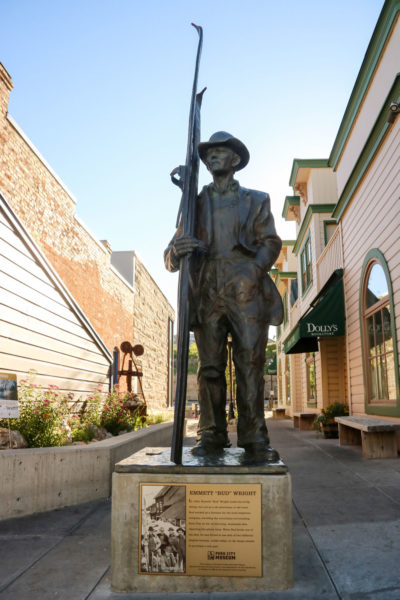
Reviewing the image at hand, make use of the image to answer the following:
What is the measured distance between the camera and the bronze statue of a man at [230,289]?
3.26 meters

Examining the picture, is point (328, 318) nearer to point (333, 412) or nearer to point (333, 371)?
point (333, 412)

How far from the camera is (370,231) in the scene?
881cm

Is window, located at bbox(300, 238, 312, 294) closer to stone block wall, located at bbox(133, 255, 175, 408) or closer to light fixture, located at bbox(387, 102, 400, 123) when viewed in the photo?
stone block wall, located at bbox(133, 255, 175, 408)

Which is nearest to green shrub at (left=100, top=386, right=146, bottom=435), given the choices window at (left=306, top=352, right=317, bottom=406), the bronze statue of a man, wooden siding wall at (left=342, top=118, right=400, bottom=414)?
wooden siding wall at (left=342, top=118, right=400, bottom=414)

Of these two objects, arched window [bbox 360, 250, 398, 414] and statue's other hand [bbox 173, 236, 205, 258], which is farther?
arched window [bbox 360, 250, 398, 414]

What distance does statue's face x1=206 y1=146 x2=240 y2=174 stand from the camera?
138 inches

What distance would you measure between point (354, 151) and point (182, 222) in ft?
25.5

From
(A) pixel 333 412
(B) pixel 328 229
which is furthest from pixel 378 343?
(B) pixel 328 229

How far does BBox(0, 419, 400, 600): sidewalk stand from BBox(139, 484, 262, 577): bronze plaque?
0.14 meters

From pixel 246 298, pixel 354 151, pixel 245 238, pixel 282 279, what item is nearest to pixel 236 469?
pixel 246 298

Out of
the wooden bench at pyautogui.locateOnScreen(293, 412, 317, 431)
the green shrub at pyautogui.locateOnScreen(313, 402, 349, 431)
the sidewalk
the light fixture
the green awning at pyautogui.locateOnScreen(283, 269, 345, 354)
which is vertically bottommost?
the sidewalk

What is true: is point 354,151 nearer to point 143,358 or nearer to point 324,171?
point 324,171

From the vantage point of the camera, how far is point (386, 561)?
2.96 metres

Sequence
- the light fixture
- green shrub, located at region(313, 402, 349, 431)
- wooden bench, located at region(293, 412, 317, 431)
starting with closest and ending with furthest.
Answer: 1. the light fixture
2. green shrub, located at region(313, 402, 349, 431)
3. wooden bench, located at region(293, 412, 317, 431)
